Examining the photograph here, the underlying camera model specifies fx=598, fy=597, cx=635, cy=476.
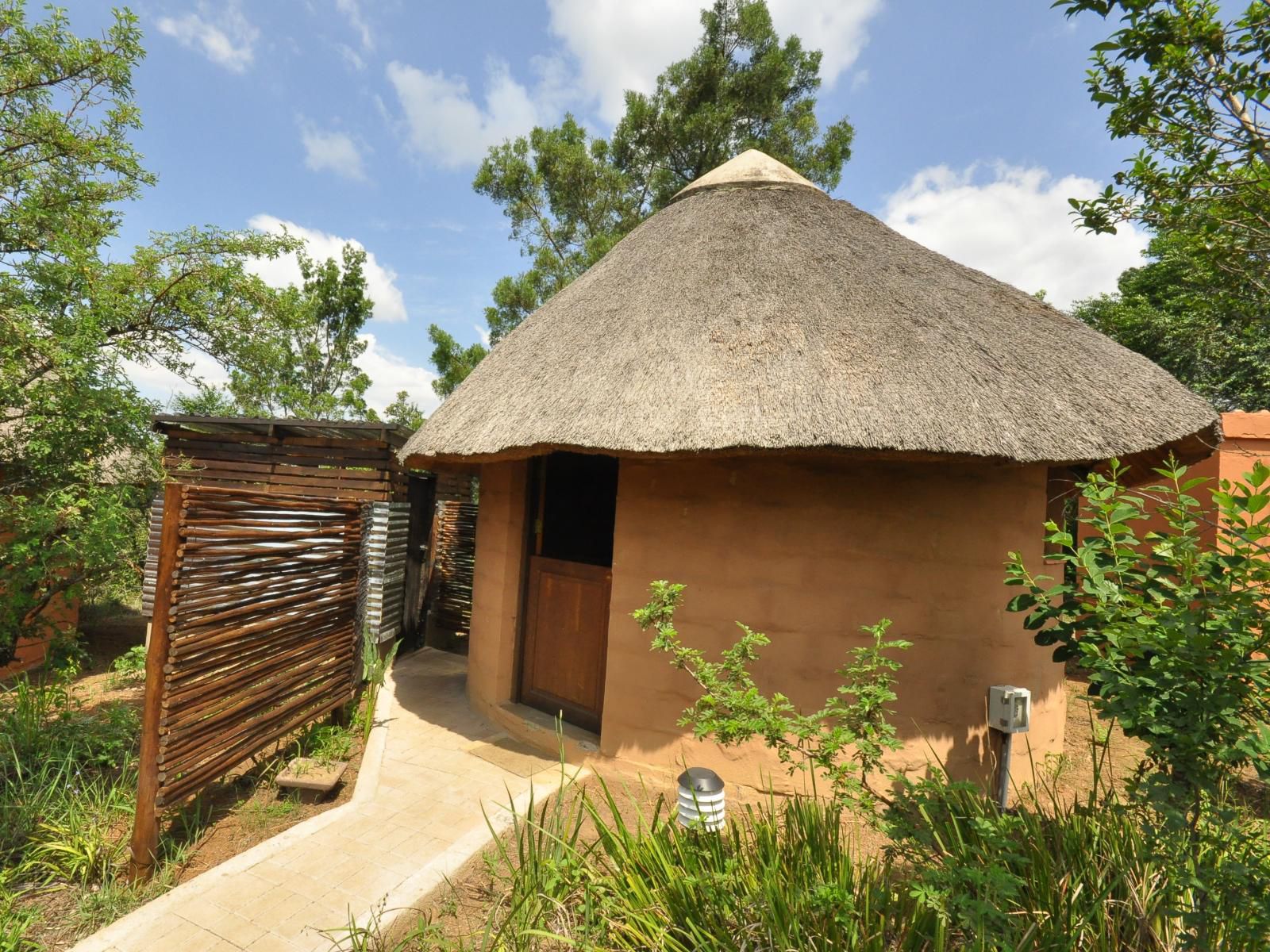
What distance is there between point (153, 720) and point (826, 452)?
3858 millimetres

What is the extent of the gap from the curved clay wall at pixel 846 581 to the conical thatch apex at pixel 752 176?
144 inches

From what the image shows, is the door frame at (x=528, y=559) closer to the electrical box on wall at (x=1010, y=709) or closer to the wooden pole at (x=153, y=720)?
the wooden pole at (x=153, y=720)

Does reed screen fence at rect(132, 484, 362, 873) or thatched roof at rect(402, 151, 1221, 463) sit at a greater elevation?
thatched roof at rect(402, 151, 1221, 463)

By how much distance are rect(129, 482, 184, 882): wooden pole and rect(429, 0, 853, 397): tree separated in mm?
11461

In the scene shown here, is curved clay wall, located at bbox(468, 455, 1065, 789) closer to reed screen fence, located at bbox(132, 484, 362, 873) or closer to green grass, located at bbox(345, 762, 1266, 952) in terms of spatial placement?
green grass, located at bbox(345, 762, 1266, 952)

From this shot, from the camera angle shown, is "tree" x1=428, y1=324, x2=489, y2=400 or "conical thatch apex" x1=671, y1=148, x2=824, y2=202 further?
"tree" x1=428, y1=324, x2=489, y2=400

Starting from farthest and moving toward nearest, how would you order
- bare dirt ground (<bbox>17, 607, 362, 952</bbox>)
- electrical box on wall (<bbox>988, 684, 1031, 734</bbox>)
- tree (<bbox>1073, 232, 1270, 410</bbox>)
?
tree (<bbox>1073, 232, 1270, 410</bbox>) < electrical box on wall (<bbox>988, 684, 1031, 734</bbox>) < bare dirt ground (<bbox>17, 607, 362, 952</bbox>)

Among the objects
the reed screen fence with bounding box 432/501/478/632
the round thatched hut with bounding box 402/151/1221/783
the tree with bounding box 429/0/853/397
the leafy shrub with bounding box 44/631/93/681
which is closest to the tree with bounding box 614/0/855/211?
the tree with bounding box 429/0/853/397

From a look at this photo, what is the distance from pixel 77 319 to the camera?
450 centimetres

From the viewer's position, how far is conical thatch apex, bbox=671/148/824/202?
6.22 m

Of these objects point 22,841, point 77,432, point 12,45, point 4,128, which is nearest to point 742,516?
point 22,841

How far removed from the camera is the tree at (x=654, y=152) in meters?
13.7

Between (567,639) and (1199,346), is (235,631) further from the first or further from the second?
(1199,346)

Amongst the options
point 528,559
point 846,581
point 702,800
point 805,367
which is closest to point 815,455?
point 805,367
